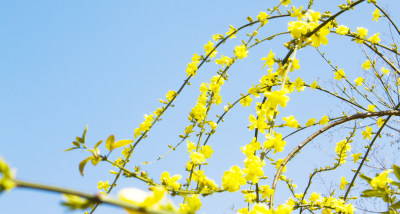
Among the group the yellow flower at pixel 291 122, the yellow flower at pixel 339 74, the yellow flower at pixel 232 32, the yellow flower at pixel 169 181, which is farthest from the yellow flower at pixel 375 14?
the yellow flower at pixel 169 181

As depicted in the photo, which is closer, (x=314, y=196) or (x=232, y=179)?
(x=232, y=179)

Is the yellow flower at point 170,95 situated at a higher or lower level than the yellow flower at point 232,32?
lower

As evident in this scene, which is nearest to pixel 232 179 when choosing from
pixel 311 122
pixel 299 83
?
pixel 299 83

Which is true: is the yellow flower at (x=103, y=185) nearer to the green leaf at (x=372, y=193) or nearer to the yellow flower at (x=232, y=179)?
the yellow flower at (x=232, y=179)

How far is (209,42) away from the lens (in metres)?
3.13

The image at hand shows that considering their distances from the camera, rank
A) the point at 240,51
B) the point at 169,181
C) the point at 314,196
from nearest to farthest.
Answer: the point at 169,181 < the point at 240,51 < the point at 314,196

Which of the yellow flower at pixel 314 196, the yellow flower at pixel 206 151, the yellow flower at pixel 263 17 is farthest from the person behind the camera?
the yellow flower at pixel 263 17

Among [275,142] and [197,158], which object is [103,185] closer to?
[197,158]

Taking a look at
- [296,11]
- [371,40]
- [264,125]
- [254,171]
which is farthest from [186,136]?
[371,40]

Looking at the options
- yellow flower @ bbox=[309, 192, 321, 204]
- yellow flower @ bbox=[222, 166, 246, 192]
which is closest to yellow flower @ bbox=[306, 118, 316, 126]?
yellow flower @ bbox=[309, 192, 321, 204]

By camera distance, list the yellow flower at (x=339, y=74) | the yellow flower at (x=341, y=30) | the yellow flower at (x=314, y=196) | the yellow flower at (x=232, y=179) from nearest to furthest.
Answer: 1. the yellow flower at (x=232, y=179)
2. the yellow flower at (x=341, y=30)
3. the yellow flower at (x=314, y=196)
4. the yellow flower at (x=339, y=74)

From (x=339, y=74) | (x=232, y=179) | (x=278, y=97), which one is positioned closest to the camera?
(x=232, y=179)

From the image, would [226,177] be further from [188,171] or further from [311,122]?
[311,122]

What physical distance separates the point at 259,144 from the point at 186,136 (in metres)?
1.13
